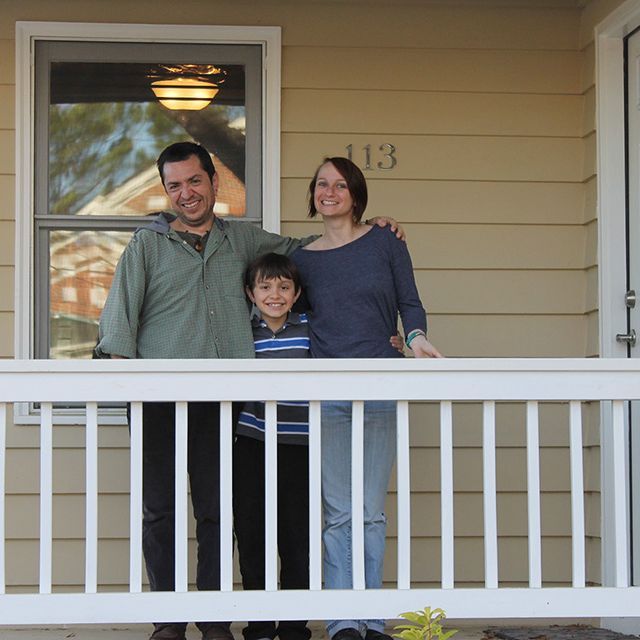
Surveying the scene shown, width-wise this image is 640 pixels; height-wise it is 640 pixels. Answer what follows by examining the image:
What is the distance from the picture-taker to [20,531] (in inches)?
175

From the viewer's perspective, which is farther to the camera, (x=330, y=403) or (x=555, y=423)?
(x=555, y=423)

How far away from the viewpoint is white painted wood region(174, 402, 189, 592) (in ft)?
10.6

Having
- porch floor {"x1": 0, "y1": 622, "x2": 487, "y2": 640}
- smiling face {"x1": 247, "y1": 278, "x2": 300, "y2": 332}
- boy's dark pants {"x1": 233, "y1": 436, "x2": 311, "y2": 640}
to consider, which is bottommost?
porch floor {"x1": 0, "y1": 622, "x2": 487, "y2": 640}

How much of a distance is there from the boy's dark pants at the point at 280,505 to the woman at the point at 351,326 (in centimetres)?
10

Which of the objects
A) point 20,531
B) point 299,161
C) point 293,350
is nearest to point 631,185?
point 299,161

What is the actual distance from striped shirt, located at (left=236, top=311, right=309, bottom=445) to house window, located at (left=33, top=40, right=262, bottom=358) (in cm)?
85

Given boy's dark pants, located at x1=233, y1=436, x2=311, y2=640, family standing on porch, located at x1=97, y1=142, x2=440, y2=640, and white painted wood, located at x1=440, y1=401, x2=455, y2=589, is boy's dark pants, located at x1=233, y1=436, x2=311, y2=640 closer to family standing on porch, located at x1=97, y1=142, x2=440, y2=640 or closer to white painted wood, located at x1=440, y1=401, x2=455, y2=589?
family standing on porch, located at x1=97, y1=142, x2=440, y2=640

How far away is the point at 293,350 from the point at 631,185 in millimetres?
1556

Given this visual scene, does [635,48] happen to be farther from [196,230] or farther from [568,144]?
[196,230]

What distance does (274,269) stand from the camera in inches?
149

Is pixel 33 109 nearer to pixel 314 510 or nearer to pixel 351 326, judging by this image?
pixel 351 326

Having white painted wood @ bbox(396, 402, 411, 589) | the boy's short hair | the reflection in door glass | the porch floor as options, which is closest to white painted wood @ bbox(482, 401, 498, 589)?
white painted wood @ bbox(396, 402, 411, 589)

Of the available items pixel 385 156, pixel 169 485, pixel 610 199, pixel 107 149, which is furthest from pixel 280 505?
pixel 610 199

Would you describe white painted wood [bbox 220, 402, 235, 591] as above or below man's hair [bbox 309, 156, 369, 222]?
below
